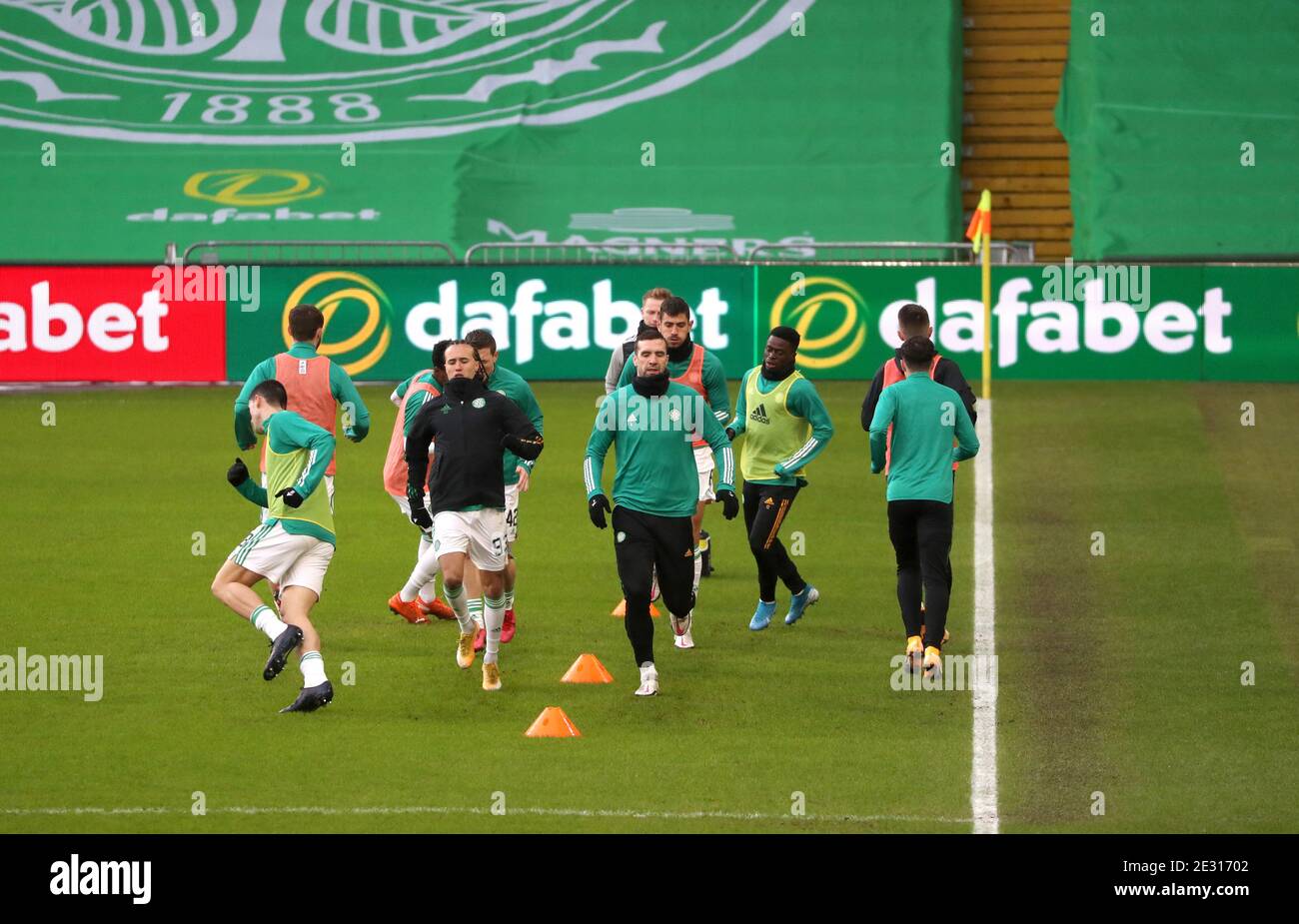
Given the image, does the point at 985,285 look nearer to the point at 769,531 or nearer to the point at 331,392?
the point at 769,531

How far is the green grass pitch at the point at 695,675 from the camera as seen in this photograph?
32.2 ft

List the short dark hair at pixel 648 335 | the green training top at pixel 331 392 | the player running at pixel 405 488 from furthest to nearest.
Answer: the player running at pixel 405 488
the green training top at pixel 331 392
the short dark hair at pixel 648 335

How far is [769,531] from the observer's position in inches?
538

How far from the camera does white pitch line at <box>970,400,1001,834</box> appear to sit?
32.3ft

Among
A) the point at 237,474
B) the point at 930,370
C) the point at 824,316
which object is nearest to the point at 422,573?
the point at 237,474

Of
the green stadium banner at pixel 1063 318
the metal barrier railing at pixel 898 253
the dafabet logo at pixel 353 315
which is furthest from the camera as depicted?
the metal barrier railing at pixel 898 253

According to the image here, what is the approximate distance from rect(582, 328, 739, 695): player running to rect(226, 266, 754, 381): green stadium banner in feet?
43.8

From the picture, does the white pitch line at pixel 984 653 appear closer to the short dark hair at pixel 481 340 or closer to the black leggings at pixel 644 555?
the black leggings at pixel 644 555

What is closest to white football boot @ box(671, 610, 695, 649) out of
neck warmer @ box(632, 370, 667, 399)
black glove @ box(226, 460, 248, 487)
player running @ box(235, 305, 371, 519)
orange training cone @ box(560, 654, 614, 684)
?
orange training cone @ box(560, 654, 614, 684)

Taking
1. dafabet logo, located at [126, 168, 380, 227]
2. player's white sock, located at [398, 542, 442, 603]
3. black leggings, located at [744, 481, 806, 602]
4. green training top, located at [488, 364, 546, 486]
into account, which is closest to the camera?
green training top, located at [488, 364, 546, 486]

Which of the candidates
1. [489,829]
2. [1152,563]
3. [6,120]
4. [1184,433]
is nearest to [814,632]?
[1152,563]

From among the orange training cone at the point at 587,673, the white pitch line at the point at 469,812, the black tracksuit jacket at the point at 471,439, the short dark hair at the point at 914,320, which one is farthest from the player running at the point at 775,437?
the white pitch line at the point at 469,812

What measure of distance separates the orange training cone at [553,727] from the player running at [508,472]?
1.47 metres

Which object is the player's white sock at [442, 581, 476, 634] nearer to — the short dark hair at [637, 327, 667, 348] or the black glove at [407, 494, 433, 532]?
the black glove at [407, 494, 433, 532]
